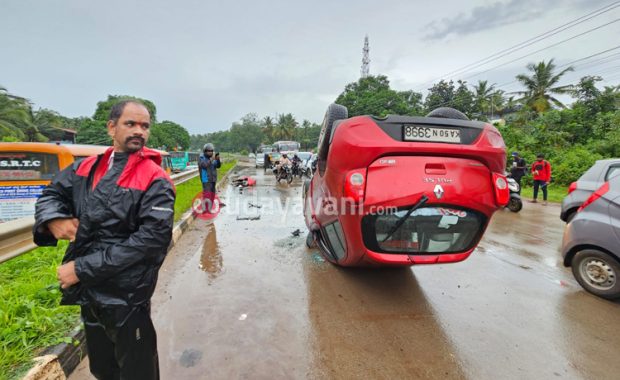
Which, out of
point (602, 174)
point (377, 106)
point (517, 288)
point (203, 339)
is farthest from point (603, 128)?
point (377, 106)

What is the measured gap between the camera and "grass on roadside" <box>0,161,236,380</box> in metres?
1.94

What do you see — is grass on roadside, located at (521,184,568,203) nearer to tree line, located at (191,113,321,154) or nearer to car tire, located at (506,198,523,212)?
car tire, located at (506,198,523,212)

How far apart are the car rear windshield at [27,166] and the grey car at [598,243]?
8722 mm

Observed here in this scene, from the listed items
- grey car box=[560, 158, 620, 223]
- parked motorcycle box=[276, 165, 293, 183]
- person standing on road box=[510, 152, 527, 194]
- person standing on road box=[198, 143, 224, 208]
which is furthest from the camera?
parked motorcycle box=[276, 165, 293, 183]

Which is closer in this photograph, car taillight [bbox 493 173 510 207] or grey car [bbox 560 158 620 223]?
car taillight [bbox 493 173 510 207]

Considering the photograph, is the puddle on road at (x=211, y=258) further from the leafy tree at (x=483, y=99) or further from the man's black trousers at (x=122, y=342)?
the leafy tree at (x=483, y=99)

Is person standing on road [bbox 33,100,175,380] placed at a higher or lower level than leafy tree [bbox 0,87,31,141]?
lower

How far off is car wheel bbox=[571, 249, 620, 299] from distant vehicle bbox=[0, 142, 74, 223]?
8263 mm

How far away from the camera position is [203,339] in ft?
7.93

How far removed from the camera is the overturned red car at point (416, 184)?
2299 mm

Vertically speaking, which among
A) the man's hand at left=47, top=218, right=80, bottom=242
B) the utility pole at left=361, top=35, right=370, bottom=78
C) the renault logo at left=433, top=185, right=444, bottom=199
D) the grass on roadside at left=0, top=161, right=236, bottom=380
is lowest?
the grass on roadside at left=0, top=161, right=236, bottom=380

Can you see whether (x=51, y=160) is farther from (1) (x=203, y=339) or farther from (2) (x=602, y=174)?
(2) (x=602, y=174)

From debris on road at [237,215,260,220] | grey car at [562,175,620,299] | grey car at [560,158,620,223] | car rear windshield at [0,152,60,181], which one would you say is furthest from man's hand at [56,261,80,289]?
grey car at [560,158,620,223]

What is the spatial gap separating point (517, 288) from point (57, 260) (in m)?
5.65
